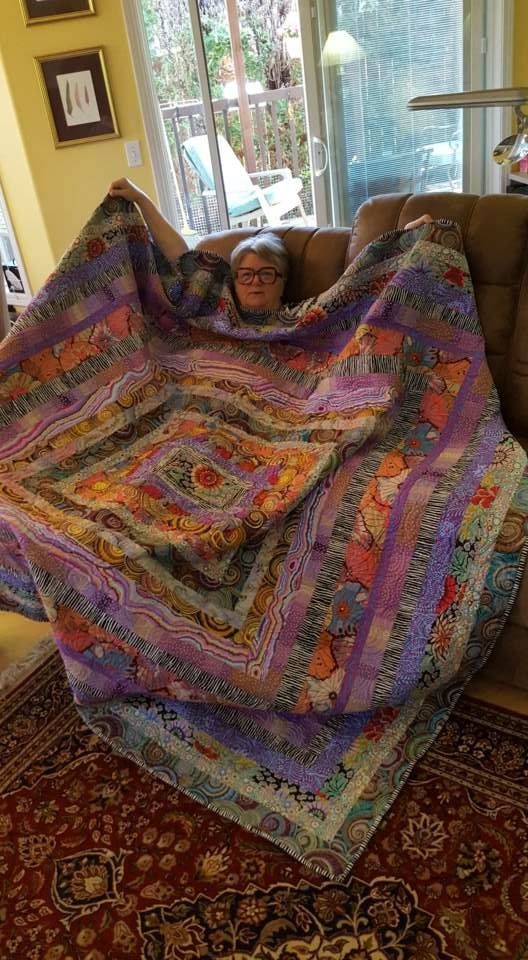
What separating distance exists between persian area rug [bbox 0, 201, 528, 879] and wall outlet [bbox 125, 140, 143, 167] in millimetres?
1786

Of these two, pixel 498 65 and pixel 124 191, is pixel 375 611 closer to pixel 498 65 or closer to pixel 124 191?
pixel 124 191

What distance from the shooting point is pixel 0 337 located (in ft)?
7.95

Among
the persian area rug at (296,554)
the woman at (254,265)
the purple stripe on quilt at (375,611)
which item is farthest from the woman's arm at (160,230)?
the purple stripe on quilt at (375,611)

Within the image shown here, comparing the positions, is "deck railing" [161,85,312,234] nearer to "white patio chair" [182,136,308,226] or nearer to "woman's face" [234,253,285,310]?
"white patio chair" [182,136,308,226]

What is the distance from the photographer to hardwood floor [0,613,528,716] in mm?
1570

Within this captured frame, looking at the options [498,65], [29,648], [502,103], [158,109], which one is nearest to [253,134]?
[158,109]

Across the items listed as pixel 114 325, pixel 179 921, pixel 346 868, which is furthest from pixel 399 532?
pixel 114 325

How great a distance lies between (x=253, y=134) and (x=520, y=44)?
7.08 ft

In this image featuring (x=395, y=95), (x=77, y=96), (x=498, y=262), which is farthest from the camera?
(x=77, y=96)

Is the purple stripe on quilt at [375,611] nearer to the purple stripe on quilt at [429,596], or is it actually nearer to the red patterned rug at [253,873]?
the purple stripe on quilt at [429,596]

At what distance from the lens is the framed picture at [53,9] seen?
119 inches

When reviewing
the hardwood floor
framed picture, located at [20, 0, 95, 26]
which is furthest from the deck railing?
the hardwood floor

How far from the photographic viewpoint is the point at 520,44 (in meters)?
2.75

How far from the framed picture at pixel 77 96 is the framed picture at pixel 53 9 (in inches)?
5.3
